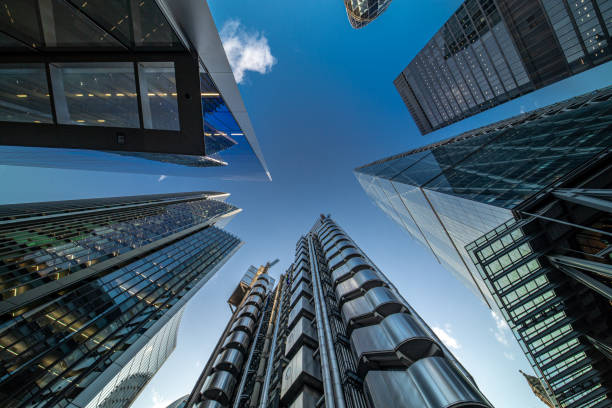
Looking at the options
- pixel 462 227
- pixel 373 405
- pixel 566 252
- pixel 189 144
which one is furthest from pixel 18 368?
pixel 462 227

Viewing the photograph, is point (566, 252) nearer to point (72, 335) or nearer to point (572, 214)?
point (572, 214)

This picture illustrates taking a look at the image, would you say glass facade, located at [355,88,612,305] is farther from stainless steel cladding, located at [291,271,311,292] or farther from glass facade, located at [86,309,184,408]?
glass facade, located at [86,309,184,408]

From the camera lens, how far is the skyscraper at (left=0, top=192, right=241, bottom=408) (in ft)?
41.9

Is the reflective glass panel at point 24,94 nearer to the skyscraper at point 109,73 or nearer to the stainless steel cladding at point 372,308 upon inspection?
the skyscraper at point 109,73

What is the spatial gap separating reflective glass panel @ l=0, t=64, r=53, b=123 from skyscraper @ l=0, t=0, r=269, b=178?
0.02 m

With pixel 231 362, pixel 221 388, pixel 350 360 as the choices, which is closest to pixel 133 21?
pixel 350 360

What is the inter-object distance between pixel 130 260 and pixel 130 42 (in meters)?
29.8

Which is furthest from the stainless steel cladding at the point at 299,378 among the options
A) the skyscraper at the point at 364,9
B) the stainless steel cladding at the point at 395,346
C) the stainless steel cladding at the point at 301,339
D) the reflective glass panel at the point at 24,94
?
the skyscraper at the point at 364,9

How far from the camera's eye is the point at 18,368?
11922mm

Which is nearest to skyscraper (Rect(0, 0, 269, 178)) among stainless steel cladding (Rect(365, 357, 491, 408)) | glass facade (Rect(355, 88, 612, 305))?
stainless steel cladding (Rect(365, 357, 491, 408))

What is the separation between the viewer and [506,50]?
43719 millimetres

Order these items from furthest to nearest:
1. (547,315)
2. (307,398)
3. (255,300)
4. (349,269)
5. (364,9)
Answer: (364,9) < (255,300) < (349,269) < (547,315) < (307,398)

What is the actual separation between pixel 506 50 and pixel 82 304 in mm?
78590

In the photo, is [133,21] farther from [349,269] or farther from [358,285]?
[349,269]
